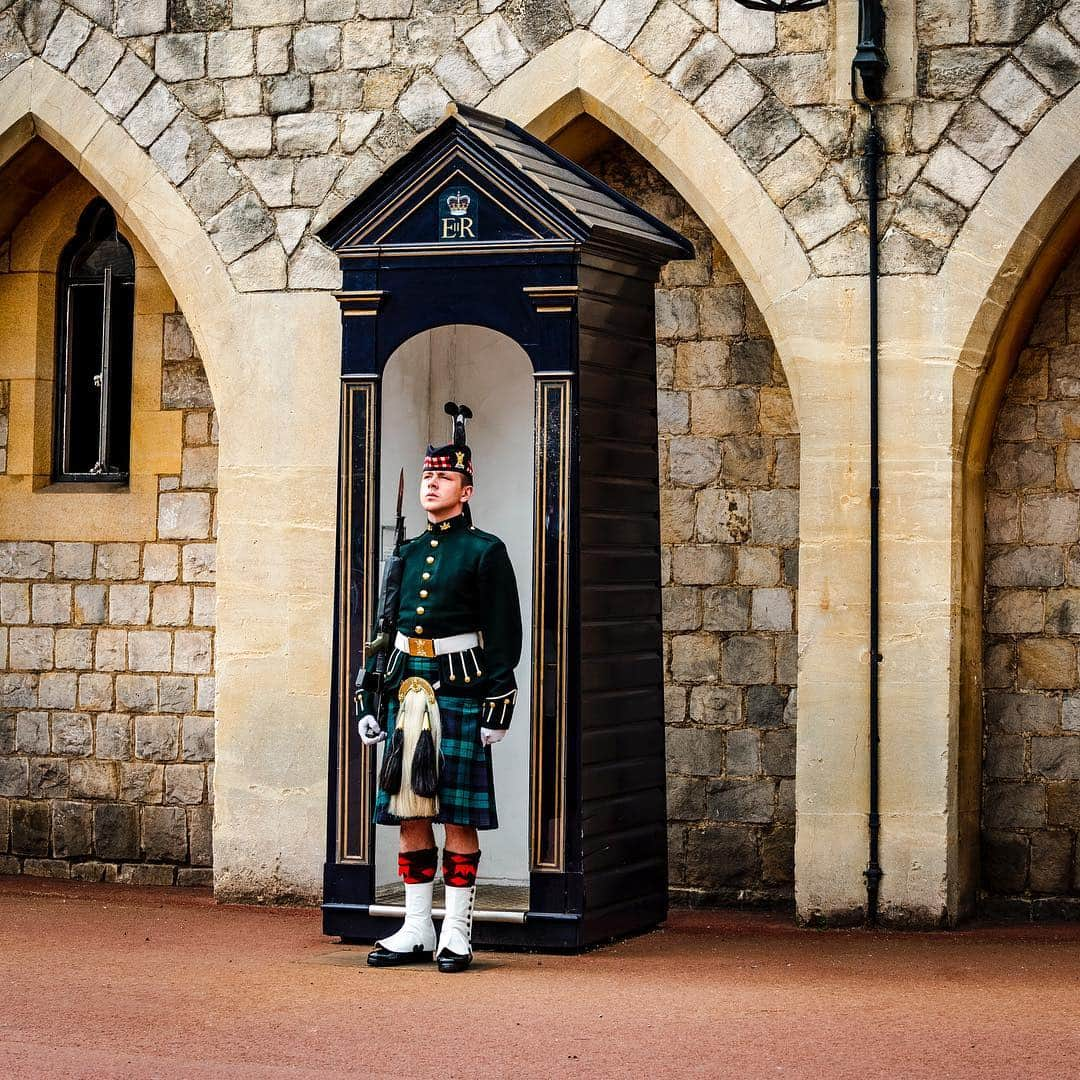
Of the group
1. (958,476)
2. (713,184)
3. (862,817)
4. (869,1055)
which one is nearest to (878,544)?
(958,476)

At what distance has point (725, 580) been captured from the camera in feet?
25.8

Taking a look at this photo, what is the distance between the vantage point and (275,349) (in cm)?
791

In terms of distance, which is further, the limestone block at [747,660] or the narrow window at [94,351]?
the narrow window at [94,351]

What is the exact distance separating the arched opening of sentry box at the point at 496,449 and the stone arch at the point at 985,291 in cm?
148

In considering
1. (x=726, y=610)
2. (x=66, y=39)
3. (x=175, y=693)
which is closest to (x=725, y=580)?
(x=726, y=610)

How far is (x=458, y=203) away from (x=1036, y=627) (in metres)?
2.72

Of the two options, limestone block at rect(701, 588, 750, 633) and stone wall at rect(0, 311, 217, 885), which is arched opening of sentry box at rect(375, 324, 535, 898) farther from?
stone wall at rect(0, 311, 217, 885)

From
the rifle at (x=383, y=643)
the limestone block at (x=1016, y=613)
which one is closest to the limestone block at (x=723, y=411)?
the limestone block at (x=1016, y=613)

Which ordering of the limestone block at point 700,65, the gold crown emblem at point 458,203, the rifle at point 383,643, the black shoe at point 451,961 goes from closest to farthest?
the black shoe at point 451,961, the rifle at point 383,643, the gold crown emblem at point 458,203, the limestone block at point 700,65

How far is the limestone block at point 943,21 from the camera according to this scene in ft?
23.4

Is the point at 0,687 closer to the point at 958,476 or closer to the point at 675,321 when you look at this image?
the point at 675,321

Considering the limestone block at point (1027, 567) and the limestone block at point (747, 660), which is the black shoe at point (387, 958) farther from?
the limestone block at point (1027, 567)

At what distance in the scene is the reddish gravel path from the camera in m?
4.93

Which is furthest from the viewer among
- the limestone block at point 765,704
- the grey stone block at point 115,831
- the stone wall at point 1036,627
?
the grey stone block at point 115,831
